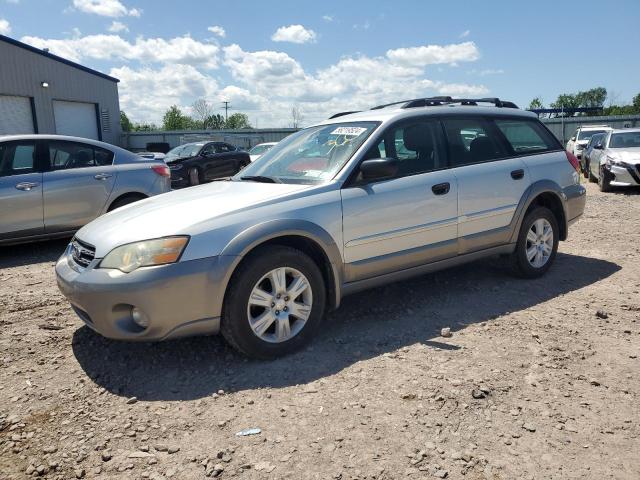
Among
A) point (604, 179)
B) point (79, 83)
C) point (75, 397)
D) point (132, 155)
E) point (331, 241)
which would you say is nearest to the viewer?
point (75, 397)

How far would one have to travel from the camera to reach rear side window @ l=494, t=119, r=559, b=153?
16.7ft

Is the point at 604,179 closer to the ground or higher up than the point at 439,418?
higher up

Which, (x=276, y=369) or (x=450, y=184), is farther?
(x=450, y=184)

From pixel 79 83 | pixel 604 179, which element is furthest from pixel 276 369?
pixel 79 83

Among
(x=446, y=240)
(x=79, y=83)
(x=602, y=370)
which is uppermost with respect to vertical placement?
(x=79, y=83)

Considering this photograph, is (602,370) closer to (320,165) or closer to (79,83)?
(320,165)

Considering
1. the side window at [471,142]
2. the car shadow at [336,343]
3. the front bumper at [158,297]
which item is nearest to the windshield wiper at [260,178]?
the front bumper at [158,297]

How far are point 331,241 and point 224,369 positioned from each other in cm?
112

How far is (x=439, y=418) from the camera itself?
9.21ft

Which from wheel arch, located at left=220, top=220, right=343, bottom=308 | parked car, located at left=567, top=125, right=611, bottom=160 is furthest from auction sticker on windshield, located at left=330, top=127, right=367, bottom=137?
parked car, located at left=567, top=125, right=611, bottom=160

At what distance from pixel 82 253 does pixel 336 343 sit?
1873mm

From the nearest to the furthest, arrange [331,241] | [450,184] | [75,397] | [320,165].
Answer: [75,397] < [331,241] < [320,165] < [450,184]

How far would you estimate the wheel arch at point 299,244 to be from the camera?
330 centimetres

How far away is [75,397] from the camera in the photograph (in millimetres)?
3133
